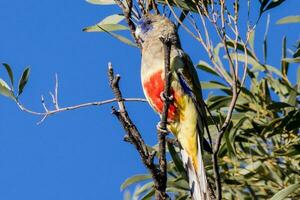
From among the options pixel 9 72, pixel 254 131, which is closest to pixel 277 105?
pixel 254 131

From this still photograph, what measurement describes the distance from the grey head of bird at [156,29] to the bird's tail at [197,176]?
1.96 feet

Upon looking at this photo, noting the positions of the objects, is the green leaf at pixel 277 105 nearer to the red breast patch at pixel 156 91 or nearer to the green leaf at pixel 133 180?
the red breast patch at pixel 156 91

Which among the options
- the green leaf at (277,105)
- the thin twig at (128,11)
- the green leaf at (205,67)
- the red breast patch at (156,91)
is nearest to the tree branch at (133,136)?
the thin twig at (128,11)

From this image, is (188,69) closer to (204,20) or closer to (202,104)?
(202,104)

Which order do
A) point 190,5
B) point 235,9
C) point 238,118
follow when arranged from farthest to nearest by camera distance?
point 238,118, point 190,5, point 235,9

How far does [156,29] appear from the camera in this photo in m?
4.04

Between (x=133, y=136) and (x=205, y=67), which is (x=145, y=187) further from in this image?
(x=133, y=136)

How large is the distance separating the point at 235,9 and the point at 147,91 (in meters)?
0.70

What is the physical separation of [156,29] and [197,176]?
2.79 ft

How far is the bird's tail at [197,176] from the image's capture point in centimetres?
334

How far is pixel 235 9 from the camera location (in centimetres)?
312

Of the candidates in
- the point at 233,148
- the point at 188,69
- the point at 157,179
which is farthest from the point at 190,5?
the point at 157,179

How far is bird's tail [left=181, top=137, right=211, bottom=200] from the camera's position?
11.0ft

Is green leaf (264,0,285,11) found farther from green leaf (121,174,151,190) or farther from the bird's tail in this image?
green leaf (121,174,151,190)
